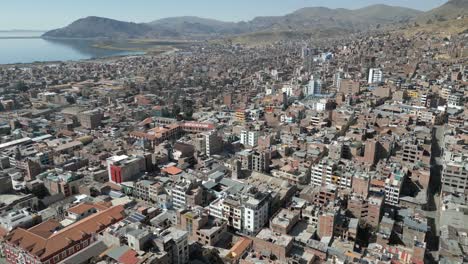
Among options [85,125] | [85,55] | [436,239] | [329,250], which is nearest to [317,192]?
[329,250]

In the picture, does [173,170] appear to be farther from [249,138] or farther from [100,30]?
[100,30]

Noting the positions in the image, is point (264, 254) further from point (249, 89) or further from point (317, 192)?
point (249, 89)

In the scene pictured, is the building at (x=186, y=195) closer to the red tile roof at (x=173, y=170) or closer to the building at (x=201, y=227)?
the building at (x=201, y=227)

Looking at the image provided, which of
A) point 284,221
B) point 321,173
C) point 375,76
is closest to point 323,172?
point 321,173

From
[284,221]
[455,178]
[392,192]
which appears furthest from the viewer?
[455,178]

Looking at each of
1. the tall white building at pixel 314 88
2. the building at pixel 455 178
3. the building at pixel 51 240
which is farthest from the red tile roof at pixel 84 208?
the tall white building at pixel 314 88

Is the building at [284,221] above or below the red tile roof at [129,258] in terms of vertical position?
below

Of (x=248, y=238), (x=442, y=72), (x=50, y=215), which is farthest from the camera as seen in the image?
(x=442, y=72)
